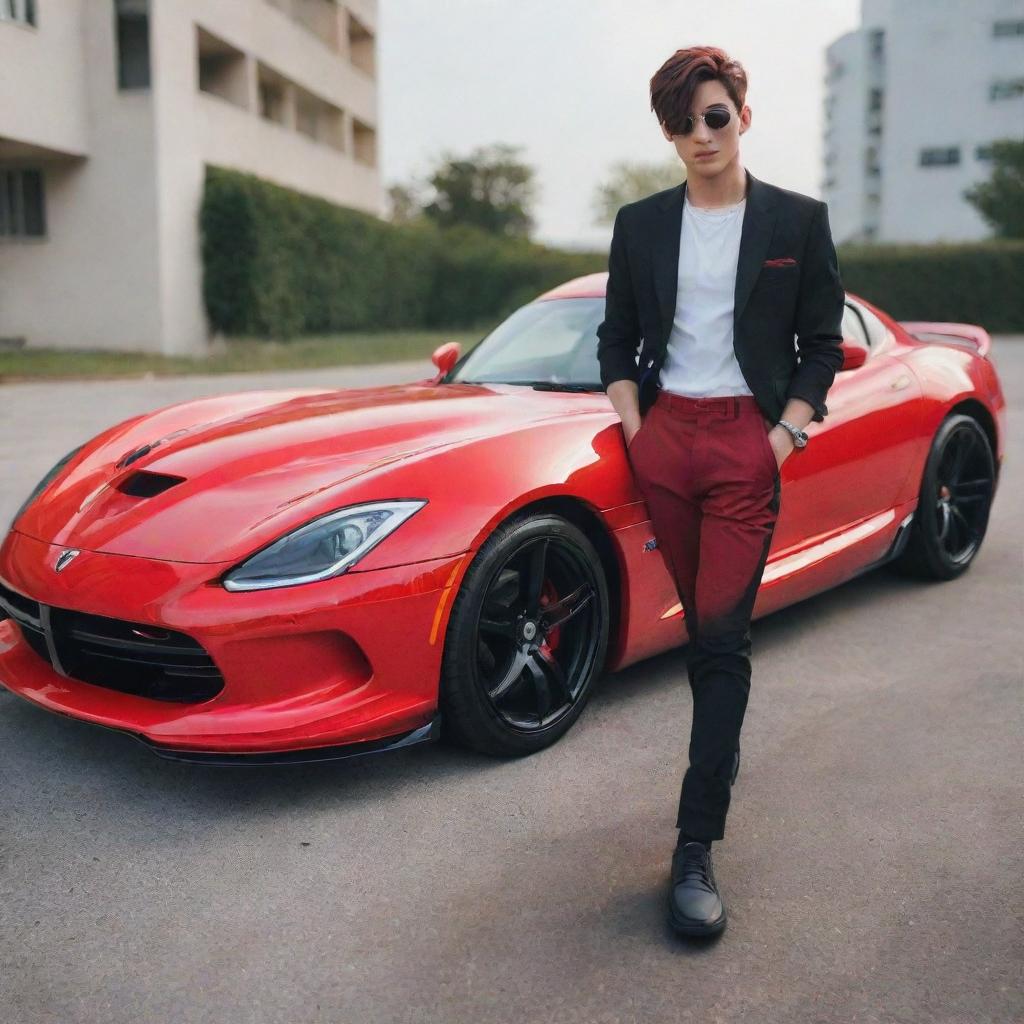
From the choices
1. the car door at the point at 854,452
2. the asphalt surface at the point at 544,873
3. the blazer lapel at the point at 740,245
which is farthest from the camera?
the car door at the point at 854,452

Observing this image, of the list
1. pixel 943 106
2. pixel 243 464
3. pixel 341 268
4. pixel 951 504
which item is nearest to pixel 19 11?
pixel 341 268

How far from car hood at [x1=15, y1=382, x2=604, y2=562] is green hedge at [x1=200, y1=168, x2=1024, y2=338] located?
67.5 ft

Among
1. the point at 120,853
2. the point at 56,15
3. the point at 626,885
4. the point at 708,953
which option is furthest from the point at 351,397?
the point at 56,15

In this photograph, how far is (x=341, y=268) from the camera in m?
28.6

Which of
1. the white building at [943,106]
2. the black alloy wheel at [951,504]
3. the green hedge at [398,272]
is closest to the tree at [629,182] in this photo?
the white building at [943,106]

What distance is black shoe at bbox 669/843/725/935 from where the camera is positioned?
7.95 ft

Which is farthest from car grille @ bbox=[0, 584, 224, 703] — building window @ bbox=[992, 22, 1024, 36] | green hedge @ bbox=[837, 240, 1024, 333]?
building window @ bbox=[992, 22, 1024, 36]

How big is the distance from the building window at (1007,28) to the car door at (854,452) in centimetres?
7410

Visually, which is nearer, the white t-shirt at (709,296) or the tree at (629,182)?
the white t-shirt at (709,296)

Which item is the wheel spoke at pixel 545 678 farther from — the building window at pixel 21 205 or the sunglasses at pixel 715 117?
the building window at pixel 21 205

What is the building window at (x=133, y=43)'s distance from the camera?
21.6 meters

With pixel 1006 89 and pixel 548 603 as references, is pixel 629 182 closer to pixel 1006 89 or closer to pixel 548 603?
pixel 1006 89

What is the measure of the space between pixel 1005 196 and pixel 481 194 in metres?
30.7

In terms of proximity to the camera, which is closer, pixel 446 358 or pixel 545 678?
pixel 545 678
